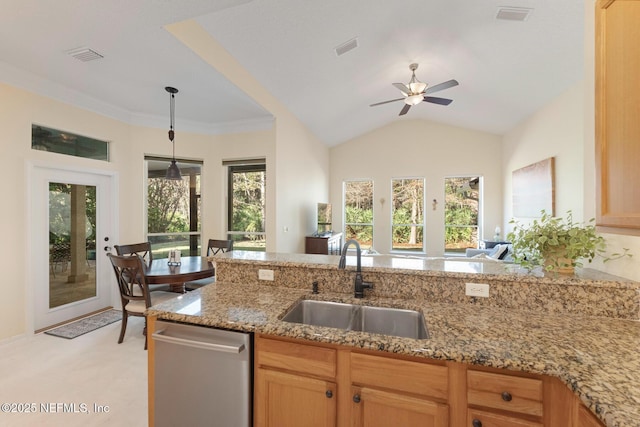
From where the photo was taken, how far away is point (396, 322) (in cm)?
149

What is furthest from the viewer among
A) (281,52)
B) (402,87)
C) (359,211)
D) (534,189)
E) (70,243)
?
(359,211)

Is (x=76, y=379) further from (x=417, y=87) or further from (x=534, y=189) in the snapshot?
(x=534, y=189)

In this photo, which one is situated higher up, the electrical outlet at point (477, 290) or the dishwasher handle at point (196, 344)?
the electrical outlet at point (477, 290)

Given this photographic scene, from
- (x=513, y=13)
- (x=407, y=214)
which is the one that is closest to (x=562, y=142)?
(x=513, y=13)

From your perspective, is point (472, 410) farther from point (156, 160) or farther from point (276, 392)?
point (156, 160)

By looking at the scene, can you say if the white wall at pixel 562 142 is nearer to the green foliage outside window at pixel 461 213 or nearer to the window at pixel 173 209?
the green foliage outside window at pixel 461 213

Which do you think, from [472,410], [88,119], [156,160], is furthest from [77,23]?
[472,410]

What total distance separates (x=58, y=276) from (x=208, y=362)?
11.1 feet

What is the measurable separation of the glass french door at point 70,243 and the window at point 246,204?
5.53 ft

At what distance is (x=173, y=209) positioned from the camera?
444cm

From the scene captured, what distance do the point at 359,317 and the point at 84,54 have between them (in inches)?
133

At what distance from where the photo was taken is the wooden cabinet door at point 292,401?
1138 millimetres

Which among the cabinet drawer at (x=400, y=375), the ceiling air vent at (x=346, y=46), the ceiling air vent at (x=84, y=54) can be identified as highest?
the ceiling air vent at (x=346, y=46)

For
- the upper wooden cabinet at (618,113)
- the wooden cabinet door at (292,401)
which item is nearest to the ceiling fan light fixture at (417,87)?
the upper wooden cabinet at (618,113)
